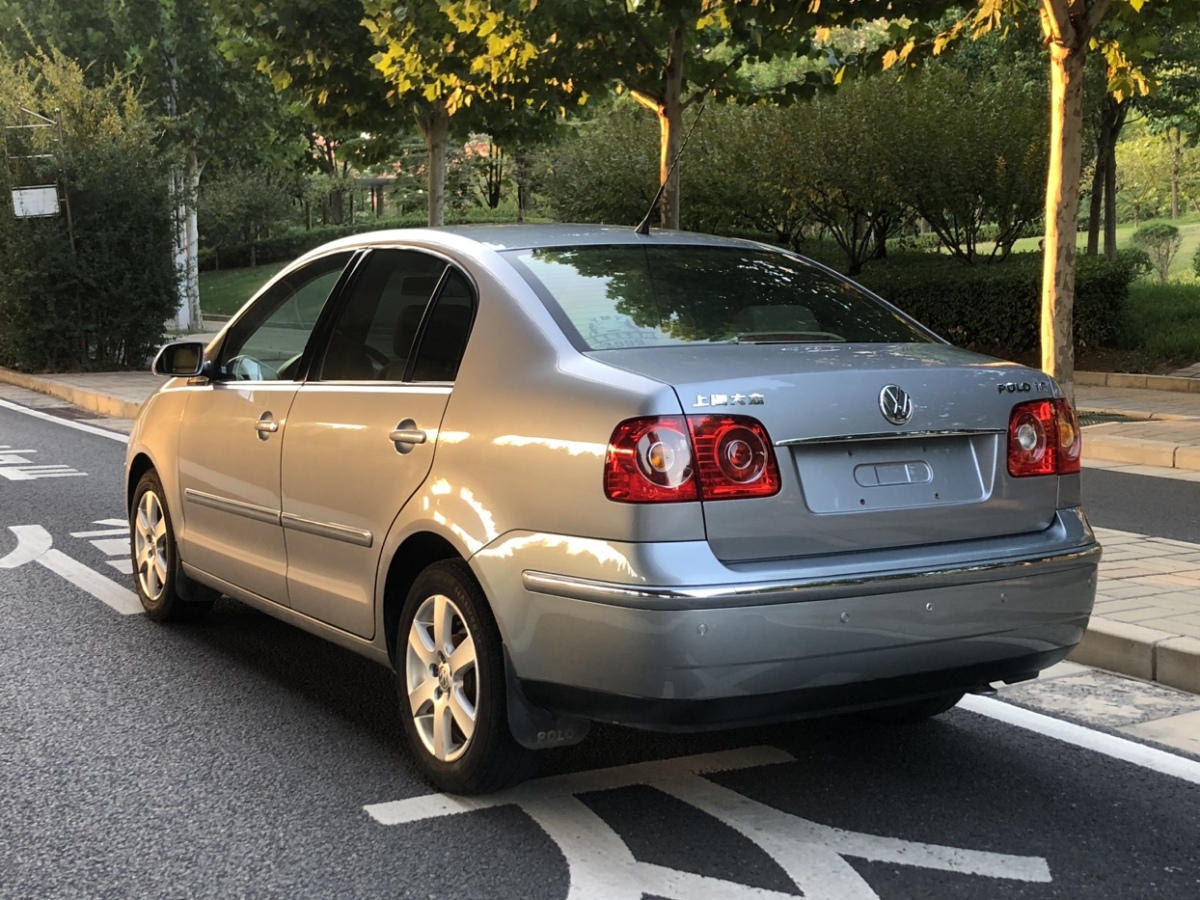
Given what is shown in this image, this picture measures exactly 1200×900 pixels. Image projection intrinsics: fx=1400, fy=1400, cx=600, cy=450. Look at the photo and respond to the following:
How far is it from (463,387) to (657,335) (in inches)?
22.4

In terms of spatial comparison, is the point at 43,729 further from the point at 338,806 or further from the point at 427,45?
the point at 427,45

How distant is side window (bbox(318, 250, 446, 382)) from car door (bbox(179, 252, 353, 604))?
0.71ft

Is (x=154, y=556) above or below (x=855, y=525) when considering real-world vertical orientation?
below

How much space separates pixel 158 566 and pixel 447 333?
8.26ft

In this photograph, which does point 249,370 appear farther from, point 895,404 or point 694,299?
point 895,404

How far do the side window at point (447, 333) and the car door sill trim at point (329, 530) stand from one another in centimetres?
50

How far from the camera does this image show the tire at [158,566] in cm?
589

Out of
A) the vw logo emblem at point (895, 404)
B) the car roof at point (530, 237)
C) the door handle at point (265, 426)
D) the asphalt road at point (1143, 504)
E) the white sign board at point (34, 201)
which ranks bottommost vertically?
the asphalt road at point (1143, 504)

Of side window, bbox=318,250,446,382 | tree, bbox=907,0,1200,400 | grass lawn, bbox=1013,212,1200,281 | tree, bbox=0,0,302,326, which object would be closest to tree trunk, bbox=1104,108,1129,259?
grass lawn, bbox=1013,212,1200,281

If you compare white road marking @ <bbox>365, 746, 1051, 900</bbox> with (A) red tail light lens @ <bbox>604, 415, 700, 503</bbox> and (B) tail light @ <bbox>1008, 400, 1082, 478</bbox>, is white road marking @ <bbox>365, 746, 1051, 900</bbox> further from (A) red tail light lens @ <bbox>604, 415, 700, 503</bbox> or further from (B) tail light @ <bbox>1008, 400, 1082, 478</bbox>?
(B) tail light @ <bbox>1008, 400, 1082, 478</bbox>

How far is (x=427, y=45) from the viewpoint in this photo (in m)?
16.8

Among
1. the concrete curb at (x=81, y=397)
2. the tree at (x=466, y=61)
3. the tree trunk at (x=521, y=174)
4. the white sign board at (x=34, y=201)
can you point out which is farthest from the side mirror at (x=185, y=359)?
the tree trunk at (x=521, y=174)

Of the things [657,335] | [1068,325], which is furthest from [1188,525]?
[657,335]

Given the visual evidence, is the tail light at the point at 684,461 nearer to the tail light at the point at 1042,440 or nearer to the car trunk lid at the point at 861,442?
the car trunk lid at the point at 861,442
